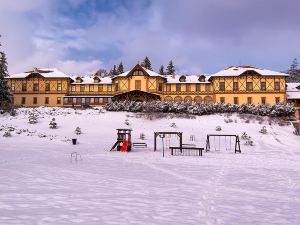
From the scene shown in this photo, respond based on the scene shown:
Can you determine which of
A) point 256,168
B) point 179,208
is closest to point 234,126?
point 256,168

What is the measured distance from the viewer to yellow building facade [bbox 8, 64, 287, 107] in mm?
55281

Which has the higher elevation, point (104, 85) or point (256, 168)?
point (104, 85)

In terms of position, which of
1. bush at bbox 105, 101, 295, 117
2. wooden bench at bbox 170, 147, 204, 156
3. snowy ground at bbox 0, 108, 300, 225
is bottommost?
snowy ground at bbox 0, 108, 300, 225

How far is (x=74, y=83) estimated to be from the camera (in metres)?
61.3

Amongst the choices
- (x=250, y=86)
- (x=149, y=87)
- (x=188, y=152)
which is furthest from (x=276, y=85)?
(x=188, y=152)

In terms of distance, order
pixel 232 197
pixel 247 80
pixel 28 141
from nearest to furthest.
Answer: pixel 232 197
pixel 28 141
pixel 247 80

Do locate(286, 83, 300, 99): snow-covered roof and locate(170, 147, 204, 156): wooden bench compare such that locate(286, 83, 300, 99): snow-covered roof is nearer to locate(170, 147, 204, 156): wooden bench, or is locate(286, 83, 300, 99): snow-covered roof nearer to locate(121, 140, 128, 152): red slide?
locate(170, 147, 204, 156): wooden bench

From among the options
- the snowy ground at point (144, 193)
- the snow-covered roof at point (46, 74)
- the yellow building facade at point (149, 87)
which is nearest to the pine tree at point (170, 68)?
the yellow building facade at point (149, 87)

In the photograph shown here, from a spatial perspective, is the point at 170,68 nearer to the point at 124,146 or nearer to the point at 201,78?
the point at 201,78

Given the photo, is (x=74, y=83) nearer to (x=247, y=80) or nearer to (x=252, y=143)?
(x=247, y=80)

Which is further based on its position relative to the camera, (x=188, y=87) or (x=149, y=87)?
(x=188, y=87)

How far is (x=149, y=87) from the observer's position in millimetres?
57656

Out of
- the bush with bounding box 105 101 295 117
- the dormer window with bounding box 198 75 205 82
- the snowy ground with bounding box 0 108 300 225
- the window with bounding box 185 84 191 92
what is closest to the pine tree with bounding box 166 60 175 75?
the dormer window with bounding box 198 75 205 82

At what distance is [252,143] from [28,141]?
19246 millimetres
